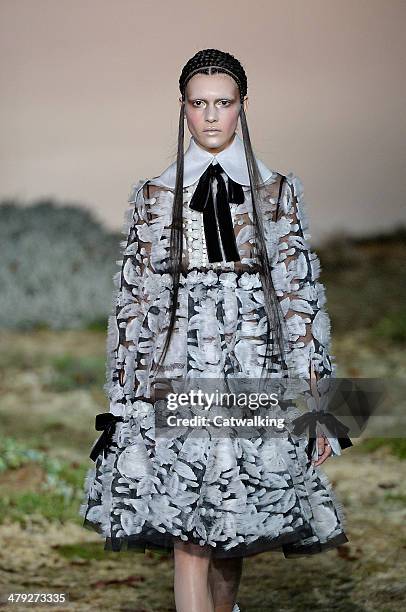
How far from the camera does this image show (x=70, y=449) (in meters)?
5.15

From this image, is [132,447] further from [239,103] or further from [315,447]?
[239,103]

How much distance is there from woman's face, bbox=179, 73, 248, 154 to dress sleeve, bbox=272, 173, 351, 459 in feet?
0.65

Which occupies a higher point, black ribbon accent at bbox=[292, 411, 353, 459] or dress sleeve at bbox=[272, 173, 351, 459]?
dress sleeve at bbox=[272, 173, 351, 459]

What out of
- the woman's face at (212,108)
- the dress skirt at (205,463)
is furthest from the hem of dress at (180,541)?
the woman's face at (212,108)

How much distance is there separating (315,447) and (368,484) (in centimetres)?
226

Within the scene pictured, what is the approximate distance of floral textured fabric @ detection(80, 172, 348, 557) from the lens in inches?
98.7

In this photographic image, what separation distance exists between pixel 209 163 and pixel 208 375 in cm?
53

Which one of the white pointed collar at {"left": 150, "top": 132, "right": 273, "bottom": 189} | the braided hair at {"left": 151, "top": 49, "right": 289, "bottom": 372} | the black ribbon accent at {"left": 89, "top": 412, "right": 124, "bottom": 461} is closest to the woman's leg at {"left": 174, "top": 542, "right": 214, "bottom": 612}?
the black ribbon accent at {"left": 89, "top": 412, "right": 124, "bottom": 461}

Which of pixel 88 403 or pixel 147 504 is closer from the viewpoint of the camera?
pixel 147 504

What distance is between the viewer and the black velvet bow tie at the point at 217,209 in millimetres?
2580

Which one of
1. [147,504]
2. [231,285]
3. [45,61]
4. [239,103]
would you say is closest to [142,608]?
[147,504]

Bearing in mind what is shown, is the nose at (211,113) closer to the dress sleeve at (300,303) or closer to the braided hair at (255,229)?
the braided hair at (255,229)

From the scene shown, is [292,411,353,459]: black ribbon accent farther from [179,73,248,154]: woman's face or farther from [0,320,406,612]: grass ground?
[0,320,406,612]: grass ground

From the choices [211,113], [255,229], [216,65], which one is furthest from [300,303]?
[216,65]
